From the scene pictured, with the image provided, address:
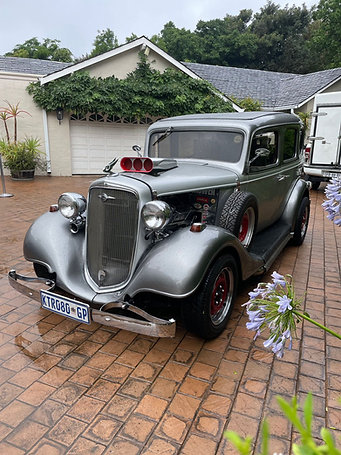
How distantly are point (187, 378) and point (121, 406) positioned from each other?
19.6 inches

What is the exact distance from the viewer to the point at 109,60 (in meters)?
11.8

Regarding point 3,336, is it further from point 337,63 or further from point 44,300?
point 337,63

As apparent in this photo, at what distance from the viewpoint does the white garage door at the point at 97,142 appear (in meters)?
12.4

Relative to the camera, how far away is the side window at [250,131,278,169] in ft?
12.4

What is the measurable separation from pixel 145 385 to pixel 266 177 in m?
2.81

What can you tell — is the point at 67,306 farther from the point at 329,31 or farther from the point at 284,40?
the point at 284,40

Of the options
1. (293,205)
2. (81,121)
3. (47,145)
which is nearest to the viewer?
(293,205)

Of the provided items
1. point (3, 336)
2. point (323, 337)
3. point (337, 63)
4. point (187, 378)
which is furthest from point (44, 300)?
point (337, 63)

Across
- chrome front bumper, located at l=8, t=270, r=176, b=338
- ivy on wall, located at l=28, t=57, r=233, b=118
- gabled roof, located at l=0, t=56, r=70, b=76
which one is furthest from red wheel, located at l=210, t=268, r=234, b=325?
gabled roof, located at l=0, t=56, r=70, b=76

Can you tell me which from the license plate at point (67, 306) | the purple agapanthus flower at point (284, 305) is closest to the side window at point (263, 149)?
the license plate at point (67, 306)

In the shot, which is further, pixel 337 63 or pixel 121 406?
pixel 337 63

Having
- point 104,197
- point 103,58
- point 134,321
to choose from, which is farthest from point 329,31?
point 134,321

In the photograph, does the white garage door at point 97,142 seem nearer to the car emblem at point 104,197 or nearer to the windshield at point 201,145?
the windshield at point 201,145

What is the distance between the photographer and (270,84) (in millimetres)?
18766
